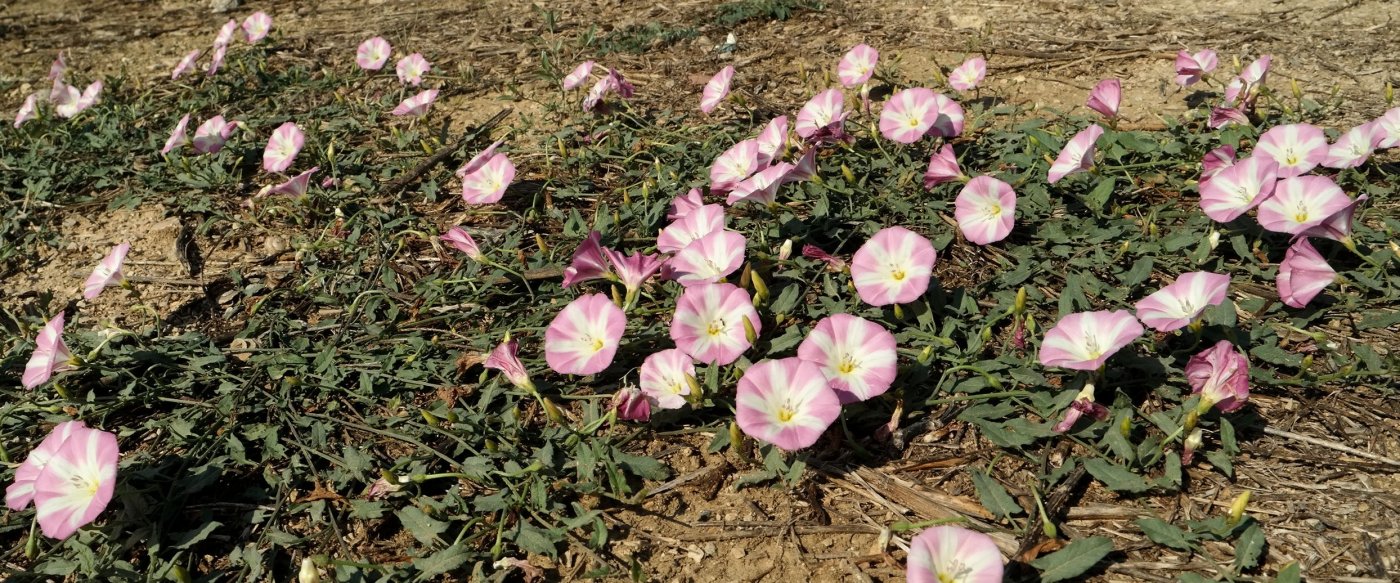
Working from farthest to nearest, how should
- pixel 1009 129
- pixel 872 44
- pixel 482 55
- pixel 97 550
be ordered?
pixel 482 55 < pixel 872 44 < pixel 1009 129 < pixel 97 550

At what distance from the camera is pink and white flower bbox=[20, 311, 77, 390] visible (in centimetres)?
229

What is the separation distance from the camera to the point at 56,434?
2.08m

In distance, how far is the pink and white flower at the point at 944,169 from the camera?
2.76 m

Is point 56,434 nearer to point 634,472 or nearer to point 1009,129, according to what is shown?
point 634,472

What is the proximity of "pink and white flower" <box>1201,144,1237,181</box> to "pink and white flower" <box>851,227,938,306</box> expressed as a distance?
0.95 m

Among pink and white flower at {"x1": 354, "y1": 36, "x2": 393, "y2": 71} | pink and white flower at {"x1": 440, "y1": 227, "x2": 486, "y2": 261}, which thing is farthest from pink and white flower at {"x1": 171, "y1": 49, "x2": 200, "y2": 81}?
pink and white flower at {"x1": 440, "y1": 227, "x2": 486, "y2": 261}

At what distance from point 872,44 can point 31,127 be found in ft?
12.6

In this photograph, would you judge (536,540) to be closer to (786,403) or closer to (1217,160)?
(786,403)

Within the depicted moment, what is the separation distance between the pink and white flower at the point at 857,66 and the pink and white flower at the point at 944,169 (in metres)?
0.78

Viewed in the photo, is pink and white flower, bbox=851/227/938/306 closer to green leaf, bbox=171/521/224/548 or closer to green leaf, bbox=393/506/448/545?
green leaf, bbox=393/506/448/545

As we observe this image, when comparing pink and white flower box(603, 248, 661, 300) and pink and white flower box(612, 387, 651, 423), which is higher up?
pink and white flower box(603, 248, 661, 300)

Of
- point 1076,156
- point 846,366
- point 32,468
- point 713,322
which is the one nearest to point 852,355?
point 846,366

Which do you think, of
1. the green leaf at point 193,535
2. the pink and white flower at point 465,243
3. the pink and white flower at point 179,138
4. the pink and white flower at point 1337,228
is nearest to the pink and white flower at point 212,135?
the pink and white flower at point 179,138

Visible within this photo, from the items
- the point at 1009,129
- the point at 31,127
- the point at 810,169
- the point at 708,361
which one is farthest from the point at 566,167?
the point at 31,127
